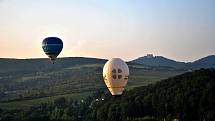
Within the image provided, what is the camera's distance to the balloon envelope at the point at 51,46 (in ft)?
184

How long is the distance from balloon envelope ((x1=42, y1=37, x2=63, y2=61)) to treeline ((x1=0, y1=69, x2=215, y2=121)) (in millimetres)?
19838

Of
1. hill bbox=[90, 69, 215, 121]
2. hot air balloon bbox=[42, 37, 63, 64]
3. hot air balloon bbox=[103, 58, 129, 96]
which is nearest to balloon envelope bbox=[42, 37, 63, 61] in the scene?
hot air balloon bbox=[42, 37, 63, 64]

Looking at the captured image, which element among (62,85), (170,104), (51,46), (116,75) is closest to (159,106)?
(170,104)

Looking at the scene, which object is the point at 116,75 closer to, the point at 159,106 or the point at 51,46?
the point at 51,46

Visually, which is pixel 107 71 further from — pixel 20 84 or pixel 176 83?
pixel 20 84

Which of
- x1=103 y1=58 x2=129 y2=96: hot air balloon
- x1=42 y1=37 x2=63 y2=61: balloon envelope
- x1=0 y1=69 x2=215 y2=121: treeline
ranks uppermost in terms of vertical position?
x1=42 y1=37 x2=63 y2=61: balloon envelope

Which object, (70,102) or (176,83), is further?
(70,102)

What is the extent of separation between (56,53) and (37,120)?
63.2ft

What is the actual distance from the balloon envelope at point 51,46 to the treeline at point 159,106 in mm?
19838

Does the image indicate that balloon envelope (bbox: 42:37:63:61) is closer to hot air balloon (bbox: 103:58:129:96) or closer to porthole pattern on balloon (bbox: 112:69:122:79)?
hot air balloon (bbox: 103:58:129:96)

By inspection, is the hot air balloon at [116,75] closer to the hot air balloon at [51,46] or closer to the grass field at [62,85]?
the hot air balloon at [51,46]

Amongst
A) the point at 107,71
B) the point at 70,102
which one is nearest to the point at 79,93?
the point at 70,102

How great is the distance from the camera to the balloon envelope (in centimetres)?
5594

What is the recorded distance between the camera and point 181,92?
8162 cm
